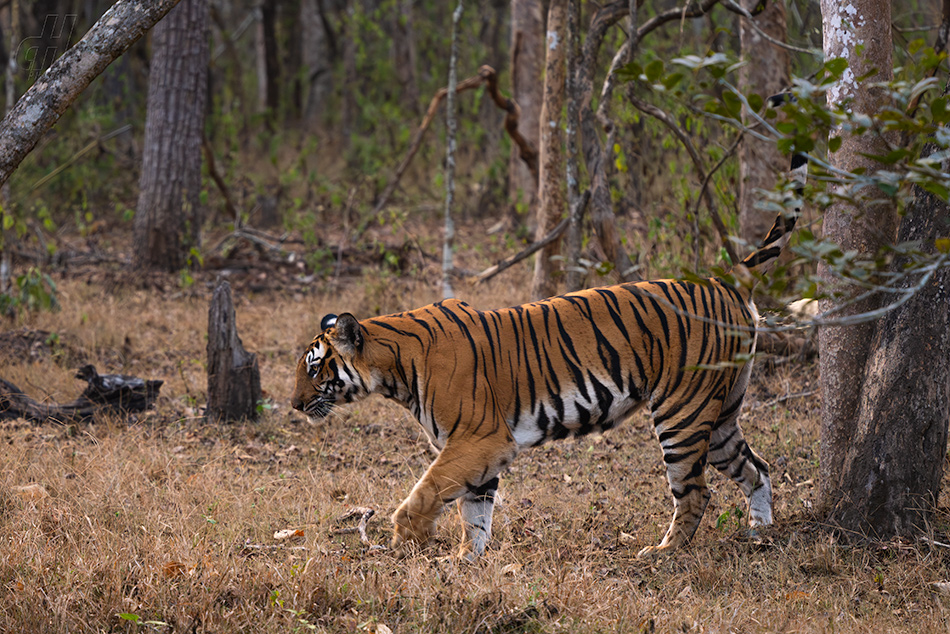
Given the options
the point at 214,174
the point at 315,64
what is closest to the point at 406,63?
the point at 315,64

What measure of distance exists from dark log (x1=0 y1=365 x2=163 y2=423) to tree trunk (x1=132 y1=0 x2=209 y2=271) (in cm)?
443

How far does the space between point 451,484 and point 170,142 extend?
793cm

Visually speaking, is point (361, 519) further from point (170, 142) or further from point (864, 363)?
point (170, 142)

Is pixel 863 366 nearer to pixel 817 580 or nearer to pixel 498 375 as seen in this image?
pixel 817 580

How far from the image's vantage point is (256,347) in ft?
26.4

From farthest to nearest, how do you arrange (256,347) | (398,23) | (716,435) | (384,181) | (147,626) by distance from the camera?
(398,23)
(384,181)
(256,347)
(716,435)
(147,626)

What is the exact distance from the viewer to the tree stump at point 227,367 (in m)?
6.07

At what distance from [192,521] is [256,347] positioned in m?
3.88

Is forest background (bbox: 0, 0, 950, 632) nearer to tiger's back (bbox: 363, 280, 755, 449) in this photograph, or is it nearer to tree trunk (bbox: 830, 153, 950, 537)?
tree trunk (bbox: 830, 153, 950, 537)

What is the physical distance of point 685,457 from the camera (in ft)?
13.7

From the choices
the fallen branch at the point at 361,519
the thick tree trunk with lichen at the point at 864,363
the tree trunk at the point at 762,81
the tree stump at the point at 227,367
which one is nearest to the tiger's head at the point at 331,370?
the fallen branch at the point at 361,519

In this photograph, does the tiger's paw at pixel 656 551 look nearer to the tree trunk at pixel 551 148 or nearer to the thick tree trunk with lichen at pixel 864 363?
the thick tree trunk with lichen at pixel 864 363

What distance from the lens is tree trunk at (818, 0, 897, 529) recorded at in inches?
157

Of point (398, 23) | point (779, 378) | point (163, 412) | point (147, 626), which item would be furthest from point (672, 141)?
point (398, 23)
